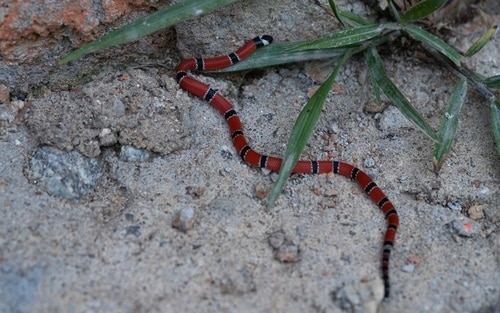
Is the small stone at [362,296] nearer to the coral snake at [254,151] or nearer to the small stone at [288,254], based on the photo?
the coral snake at [254,151]

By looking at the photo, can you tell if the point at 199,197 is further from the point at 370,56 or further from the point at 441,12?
the point at 441,12

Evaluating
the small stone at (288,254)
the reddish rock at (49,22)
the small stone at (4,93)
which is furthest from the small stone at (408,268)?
the small stone at (4,93)

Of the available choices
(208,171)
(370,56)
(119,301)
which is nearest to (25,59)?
(208,171)

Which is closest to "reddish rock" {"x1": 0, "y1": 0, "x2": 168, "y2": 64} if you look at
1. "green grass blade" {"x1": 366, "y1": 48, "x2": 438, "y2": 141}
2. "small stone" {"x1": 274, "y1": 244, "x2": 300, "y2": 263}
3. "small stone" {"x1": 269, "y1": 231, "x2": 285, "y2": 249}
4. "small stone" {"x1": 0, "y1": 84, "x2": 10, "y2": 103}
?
"small stone" {"x1": 0, "y1": 84, "x2": 10, "y2": 103}

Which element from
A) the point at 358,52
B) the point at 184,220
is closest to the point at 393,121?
the point at 358,52

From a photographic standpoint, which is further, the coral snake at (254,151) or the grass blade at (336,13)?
the grass blade at (336,13)

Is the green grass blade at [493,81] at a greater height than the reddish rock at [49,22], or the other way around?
the green grass blade at [493,81]

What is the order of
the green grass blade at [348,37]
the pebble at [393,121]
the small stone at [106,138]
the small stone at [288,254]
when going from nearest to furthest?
1. the small stone at [288,254]
2. the small stone at [106,138]
3. the green grass blade at [348,37]
4. the pebble at [393,121]

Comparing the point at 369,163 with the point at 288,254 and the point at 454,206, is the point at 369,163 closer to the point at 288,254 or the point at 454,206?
the point at 454,206
